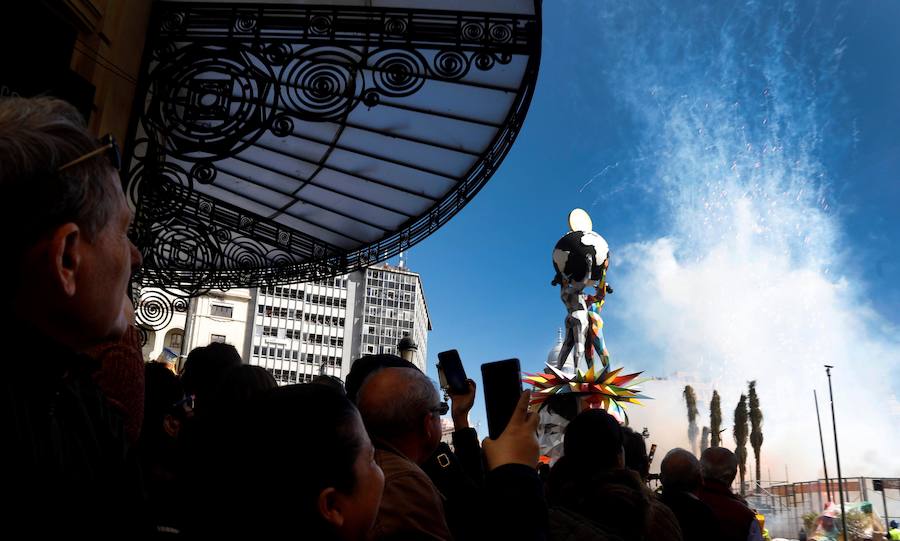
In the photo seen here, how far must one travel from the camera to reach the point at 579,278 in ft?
80.0

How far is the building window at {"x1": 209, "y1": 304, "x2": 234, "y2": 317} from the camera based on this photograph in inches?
2793

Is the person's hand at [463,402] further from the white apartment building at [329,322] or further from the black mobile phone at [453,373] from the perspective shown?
the white apartment building at [329,322]

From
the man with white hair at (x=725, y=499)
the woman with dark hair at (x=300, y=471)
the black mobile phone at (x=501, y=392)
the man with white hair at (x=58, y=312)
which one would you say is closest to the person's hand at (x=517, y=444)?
the black mobile phone at (x=501, y=392)

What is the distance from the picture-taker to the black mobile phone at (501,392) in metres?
2.13

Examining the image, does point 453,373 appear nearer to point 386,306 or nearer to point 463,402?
point 463,402

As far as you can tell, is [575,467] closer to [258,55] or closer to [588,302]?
[258,55]

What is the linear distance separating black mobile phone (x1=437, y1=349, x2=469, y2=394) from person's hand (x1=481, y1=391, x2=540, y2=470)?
49 centimetres

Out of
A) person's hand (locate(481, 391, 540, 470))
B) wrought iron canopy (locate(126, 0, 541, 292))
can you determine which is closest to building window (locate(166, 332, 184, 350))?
wrought iron canopy (locate(126, 0, 541, 292))

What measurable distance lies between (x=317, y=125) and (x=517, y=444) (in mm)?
5970

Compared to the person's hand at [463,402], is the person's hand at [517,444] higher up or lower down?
lower down

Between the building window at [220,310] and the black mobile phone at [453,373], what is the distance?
72.0m

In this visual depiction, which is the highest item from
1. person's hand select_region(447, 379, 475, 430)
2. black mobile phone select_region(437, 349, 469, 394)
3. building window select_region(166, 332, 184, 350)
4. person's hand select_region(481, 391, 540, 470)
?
building window select_region(166, 332, 184, 350)

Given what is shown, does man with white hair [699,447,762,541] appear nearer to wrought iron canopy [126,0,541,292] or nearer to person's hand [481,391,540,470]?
person's hand [481,391,540,470]

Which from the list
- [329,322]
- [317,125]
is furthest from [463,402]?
[329,322]
